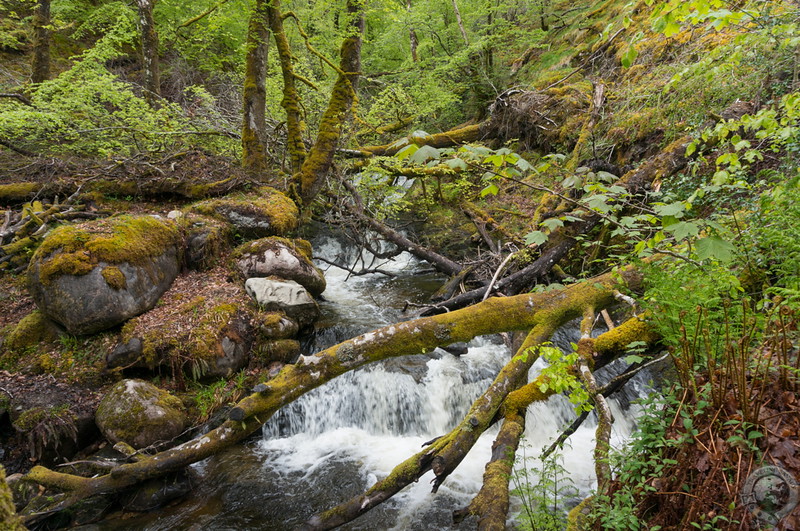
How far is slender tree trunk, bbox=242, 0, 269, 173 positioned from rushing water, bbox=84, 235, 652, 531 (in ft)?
15.3

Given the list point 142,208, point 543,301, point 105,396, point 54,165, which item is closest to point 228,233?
point 142,208

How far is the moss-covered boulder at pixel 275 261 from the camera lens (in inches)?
279

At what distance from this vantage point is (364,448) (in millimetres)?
5406

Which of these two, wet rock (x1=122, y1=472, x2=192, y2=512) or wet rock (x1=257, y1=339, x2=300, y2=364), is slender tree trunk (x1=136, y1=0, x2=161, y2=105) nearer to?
wet rock (x1=257, y1=339, x2=300, y2=364)

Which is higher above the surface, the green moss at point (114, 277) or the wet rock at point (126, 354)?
the green moss at point (114, 277)

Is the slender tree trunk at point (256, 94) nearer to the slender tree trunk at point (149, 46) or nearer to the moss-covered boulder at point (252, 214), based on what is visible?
the moss-covered boulder at point (252, 214)

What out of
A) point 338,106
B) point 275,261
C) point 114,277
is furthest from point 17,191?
point 338,106

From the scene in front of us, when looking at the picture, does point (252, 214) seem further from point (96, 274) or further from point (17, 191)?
point (17, 191)

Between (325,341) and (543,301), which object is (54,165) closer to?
(325,341)

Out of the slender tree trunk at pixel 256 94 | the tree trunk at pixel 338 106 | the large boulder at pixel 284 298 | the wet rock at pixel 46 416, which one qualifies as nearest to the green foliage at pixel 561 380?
the large boulder at pixel 284 298

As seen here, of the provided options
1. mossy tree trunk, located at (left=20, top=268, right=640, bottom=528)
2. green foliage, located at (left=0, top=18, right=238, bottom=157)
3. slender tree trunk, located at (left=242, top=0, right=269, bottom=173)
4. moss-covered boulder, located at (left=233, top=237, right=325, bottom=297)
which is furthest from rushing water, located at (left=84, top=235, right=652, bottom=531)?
green foliage, located at (left=0, top=18, right=238, bottom=157)

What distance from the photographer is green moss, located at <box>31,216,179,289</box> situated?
16.7 ft

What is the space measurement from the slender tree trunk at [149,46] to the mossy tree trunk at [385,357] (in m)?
9.19

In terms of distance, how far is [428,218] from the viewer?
10969mm
